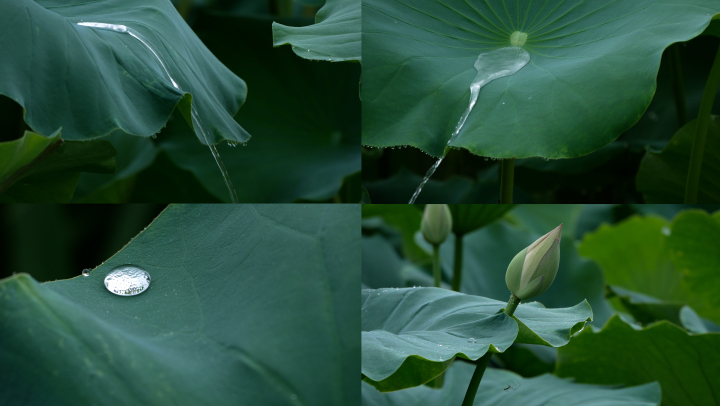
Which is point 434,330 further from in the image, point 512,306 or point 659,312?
point 659,312

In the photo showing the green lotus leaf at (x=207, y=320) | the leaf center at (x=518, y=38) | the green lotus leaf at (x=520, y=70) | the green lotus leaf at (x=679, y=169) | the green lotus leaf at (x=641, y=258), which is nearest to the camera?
the green lotus leaf at (x=207, y=320)

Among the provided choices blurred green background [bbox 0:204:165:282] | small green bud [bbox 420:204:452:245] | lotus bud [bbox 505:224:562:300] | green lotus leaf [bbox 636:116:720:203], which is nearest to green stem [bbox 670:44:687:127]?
green lotus leaf [bbox 636:116:720:203]

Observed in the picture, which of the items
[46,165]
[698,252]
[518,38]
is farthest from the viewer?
[698,252]

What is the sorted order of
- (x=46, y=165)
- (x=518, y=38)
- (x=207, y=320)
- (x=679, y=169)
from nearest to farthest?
(x=207, y=320), (x=46, y=165), (x=518, y=38), (x=679, y=169)

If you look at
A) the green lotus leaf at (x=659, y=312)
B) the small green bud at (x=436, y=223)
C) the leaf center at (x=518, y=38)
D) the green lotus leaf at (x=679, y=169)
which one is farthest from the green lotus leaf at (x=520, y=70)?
the green lotus leaf at (x=659, y=312)

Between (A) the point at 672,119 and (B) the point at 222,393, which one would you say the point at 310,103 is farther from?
(B) the point at 222,393

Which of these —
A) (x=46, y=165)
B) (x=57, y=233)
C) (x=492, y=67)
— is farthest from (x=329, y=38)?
(x=57, y=233)

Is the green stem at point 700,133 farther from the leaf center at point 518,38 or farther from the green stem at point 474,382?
the green stem at point 474,382
